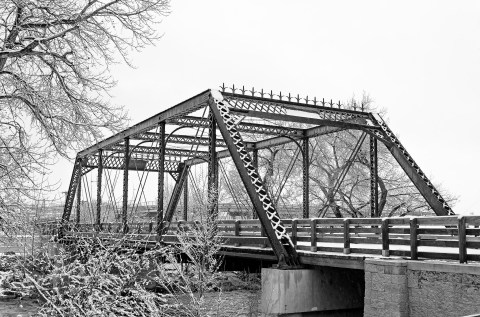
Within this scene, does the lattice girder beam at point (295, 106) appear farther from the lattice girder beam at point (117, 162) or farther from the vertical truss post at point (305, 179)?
the lattice girder beam at point (117, 162)

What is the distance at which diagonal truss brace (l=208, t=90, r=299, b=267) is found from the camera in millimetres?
15312

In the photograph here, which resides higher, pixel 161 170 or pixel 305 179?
pixel 161 170

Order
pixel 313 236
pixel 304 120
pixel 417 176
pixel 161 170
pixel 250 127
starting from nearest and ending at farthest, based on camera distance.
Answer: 1. pixel 313 236
2. pixel 304 120
3. pixel 417 176
4. pixel 161 170
5. pixel 250 127

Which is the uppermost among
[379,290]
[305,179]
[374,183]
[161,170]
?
[161,170]

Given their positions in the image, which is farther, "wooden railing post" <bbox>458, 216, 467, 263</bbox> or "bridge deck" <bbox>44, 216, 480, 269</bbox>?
Result: "bridge deck" <bbox>44, 216, 480, 269</bbox>

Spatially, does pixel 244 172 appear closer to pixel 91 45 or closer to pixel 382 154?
pixel 91 45

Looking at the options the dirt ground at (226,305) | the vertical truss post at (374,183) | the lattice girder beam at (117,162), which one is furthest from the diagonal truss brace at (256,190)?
the lattice girder beam at (117,162)

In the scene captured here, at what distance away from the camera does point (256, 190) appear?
53.0ft

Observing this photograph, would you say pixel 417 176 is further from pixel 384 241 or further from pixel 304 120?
pixel 384 241

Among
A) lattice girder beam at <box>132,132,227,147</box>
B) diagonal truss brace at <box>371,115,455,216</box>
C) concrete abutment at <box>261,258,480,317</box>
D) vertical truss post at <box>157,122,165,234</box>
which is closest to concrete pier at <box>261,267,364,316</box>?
concrete abutment at <box>261,258,480,317</box>

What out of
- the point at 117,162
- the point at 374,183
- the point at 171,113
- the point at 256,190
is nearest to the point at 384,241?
the point at 256,190

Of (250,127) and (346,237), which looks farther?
(250,127)

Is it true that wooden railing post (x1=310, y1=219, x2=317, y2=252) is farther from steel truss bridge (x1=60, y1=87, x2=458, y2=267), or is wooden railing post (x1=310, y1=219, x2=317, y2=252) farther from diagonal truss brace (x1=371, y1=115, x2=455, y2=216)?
diagonal truss brace (x1=371, y1=115, x2=455, y2=216)

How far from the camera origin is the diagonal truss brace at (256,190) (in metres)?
15.3
